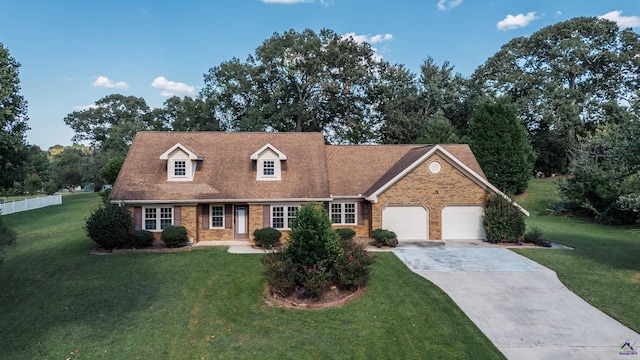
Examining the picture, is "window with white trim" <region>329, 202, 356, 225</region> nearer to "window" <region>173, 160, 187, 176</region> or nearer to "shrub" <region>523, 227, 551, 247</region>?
"window" <region>173, 160, 187, 176</region>

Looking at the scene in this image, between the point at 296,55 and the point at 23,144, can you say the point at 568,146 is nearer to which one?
the point at 296,55

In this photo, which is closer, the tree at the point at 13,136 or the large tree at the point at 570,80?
the tree at the point at 13,136

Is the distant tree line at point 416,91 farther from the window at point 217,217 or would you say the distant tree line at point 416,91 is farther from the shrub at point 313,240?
the shrub at point 313,240

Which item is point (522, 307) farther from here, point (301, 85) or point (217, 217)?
point (301, 85)

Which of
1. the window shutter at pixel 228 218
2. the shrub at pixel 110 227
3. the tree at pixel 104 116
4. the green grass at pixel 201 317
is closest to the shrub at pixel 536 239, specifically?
the green grass at pixel 201 317

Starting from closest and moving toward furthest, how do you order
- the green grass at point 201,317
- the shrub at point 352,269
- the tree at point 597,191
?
the green grass at point 201,317, the shrub at point 352,269, the tree at point 597,191
